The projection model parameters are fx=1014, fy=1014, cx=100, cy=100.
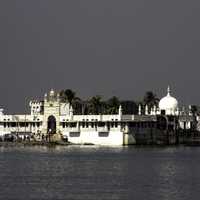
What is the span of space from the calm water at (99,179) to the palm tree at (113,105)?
68754 mm

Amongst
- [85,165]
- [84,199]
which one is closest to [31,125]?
[85,165]

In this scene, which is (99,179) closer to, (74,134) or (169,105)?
(74,134)

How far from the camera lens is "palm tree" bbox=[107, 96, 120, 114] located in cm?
18715

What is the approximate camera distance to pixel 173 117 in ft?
595

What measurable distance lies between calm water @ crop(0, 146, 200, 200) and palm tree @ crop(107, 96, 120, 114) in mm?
68754

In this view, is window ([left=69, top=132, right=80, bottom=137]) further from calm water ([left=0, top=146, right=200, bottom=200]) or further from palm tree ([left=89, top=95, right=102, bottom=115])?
calm water ([left=0, top=146, right=200, bottom=200])

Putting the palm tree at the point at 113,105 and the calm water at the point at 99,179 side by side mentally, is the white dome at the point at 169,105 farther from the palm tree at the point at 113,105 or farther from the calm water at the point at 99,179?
the calm water at the point at 99,179

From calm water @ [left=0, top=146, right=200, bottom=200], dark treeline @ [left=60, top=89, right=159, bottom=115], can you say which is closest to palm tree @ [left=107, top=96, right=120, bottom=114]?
dark treeline @ [left=60, top=89, right=159, bottom=115]

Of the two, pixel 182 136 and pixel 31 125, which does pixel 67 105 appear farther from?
pixel 182 136

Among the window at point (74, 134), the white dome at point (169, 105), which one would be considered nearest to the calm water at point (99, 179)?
the window at point (74, 134)

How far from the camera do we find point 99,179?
84375 millimetres

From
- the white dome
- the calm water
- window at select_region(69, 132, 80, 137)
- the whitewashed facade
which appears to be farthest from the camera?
the white dome

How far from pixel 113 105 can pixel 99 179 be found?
107m

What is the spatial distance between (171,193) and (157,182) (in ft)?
27.9
